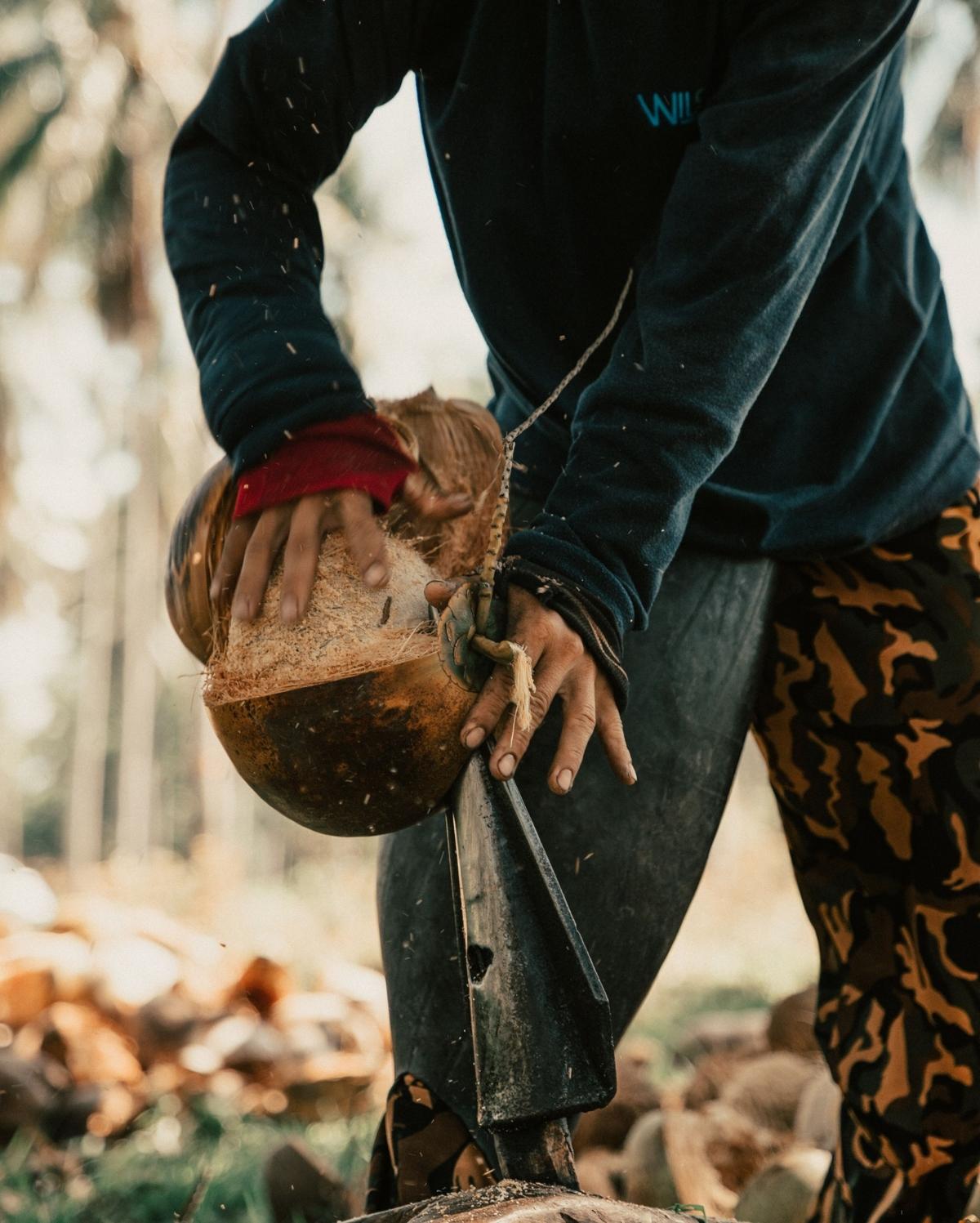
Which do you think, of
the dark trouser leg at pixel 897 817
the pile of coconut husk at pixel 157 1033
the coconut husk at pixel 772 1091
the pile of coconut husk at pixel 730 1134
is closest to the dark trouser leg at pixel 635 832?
the dark trouser leg at pixel 897 817

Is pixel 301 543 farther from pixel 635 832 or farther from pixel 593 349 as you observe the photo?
pixel 635 832

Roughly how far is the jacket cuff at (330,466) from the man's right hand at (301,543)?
0.01 meters

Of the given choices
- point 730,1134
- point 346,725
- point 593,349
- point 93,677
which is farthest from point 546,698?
point 93,677

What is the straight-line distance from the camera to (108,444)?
2008 cm

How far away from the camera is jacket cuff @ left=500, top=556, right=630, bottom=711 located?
1.29m

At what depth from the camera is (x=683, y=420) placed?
140 centimetres

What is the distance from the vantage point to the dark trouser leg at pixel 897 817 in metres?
1.80

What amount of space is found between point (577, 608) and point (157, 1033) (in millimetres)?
3460

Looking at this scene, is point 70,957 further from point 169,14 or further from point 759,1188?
point 169,14

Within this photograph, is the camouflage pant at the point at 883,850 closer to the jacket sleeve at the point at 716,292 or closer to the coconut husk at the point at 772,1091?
the jacket sleeve at the point at 716,292

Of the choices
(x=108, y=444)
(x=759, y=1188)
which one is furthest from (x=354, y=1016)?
(x=108, y=444)

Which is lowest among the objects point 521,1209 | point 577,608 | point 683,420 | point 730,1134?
point 730,1134

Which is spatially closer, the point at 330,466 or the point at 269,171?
the point at 330,466

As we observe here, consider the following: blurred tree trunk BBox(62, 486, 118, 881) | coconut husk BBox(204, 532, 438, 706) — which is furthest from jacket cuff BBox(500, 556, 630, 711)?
blurred tree trunk BBox(62, 486, 118, 881)
